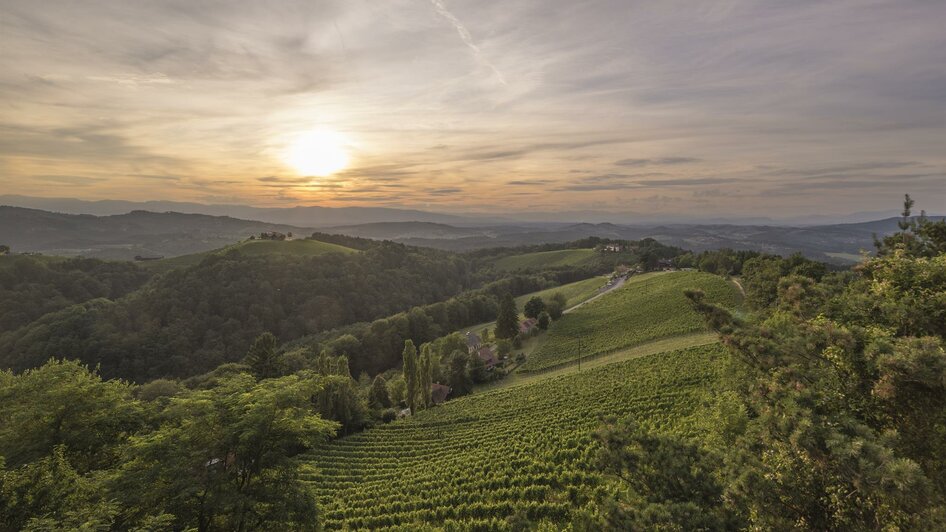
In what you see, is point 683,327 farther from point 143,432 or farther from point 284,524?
point 143,432

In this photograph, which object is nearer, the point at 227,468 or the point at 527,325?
the point at 227,468

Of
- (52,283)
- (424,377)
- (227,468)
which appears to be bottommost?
(424,377)

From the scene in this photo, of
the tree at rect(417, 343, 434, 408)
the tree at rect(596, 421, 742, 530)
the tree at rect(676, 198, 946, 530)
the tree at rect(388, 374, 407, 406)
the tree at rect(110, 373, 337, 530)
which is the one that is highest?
the tree at rect(676, 198, 946, 530)

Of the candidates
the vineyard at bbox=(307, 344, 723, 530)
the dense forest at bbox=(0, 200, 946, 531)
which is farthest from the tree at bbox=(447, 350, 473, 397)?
the dense forest at bbox=(0, 200, 946, 531)

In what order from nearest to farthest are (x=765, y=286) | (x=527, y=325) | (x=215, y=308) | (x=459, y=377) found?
(x=765, y=286) → (x=459, y=377) → (x=527, y=325) → (x=215, y=308)

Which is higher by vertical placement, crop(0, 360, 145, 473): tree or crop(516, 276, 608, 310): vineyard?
crop(0, 360, 145, 473): tree

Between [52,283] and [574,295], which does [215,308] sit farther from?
[574,295]

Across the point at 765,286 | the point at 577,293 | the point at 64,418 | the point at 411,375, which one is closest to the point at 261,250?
the point at 577,293

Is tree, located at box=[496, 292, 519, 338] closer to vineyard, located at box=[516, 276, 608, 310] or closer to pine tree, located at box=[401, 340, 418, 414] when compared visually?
vineyard, located at box=[516, 276, 608, 310]
